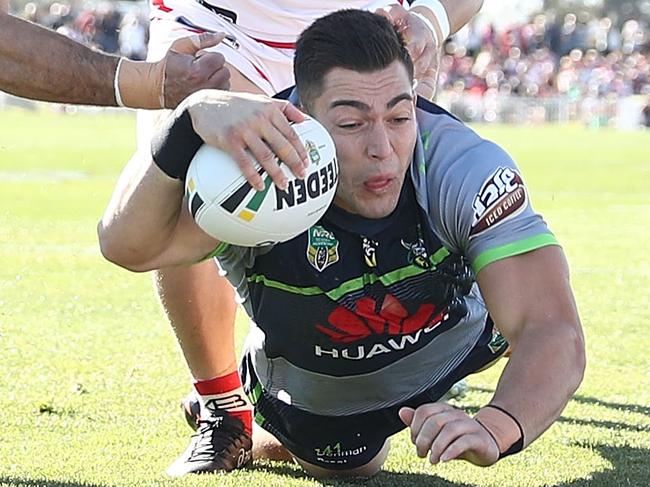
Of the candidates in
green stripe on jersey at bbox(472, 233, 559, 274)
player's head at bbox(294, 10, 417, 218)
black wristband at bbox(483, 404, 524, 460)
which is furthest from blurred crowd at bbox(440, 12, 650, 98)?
black wristband at bbox(483, 404, 524, 460)

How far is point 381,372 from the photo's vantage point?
177 inches

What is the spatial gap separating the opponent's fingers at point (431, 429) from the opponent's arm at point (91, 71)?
151cm

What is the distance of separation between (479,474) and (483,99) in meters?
38.4

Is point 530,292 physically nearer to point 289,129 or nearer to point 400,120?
point 400,120

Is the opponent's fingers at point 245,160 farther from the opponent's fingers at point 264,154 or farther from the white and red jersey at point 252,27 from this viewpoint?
the white and red jersey at point 252,27

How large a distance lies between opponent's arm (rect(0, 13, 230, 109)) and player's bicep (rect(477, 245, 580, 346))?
1.12 metres

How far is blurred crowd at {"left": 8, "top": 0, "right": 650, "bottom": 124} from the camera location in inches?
1606

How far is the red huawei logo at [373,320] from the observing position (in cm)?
417

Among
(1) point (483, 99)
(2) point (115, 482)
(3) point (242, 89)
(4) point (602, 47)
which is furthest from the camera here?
(4) point (602, 47)

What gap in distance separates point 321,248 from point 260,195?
22.2 inches

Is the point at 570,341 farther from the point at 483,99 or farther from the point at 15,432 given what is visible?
the point at 483,99

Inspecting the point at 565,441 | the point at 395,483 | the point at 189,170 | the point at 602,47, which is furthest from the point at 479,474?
the point at 602,47

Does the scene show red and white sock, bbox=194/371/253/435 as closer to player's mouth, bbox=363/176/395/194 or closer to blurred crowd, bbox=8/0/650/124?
player's mouth, bbox=363/176/395/194

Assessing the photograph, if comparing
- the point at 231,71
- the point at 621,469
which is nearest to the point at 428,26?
the point at 231,71
